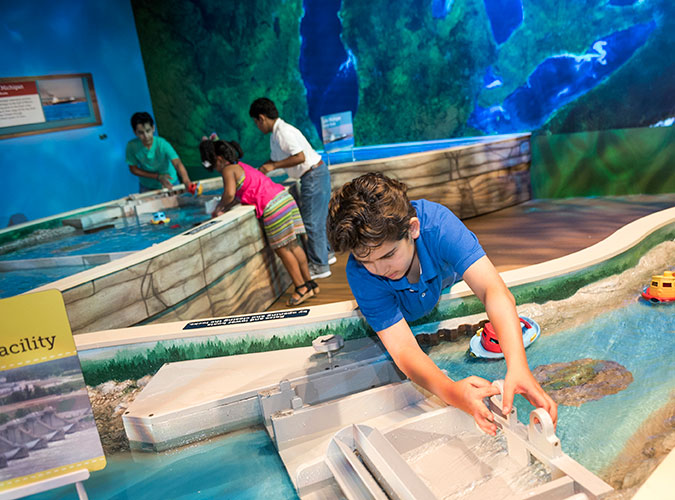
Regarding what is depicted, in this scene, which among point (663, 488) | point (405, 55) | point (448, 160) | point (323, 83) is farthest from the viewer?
point (323, 83)

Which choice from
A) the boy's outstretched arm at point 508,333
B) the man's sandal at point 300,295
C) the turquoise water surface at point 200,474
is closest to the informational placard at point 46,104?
the man's sandal at point 300,295

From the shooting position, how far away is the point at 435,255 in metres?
1.47

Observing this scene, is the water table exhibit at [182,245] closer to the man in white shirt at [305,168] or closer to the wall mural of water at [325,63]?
the man in white shirt at [305,168]

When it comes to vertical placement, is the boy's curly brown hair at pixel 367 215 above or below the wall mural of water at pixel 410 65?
below

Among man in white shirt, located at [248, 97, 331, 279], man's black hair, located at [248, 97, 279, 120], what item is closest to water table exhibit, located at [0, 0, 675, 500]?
man in white shirt, located at [248, 97, 331, 279]

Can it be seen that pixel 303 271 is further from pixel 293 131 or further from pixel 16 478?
pixel 16 478

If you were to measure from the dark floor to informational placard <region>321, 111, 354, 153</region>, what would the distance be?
1497 millimetres

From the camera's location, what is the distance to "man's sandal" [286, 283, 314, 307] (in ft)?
13.0

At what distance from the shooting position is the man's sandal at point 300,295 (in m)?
3.96

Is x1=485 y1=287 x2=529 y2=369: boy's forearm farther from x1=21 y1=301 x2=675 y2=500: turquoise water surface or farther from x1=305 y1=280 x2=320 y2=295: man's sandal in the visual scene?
x1=305 y1=280 x2=320 y2=295: man's sandal

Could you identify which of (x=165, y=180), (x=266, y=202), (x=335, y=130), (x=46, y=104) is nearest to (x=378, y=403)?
(x=266, y=202)

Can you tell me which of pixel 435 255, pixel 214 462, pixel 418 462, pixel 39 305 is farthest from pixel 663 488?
pixel 39 305

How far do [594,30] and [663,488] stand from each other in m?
5.79

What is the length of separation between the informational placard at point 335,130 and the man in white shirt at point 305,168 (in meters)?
1.59
